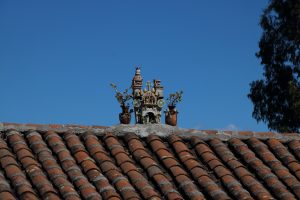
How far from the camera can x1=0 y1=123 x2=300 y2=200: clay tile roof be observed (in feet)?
30.7

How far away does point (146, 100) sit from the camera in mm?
12625

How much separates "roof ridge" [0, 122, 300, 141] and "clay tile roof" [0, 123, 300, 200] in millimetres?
15

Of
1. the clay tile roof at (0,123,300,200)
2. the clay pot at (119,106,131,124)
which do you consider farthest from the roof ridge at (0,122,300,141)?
the clay pot at (119,106,131,124)

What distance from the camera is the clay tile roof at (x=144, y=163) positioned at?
30.7ft

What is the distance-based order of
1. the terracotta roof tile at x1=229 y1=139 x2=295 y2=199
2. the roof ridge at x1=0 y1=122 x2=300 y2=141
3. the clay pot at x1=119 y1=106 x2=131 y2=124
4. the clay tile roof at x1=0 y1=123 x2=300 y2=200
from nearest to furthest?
the clay tile roof at x1=0 y1=123 x2=300 y2=200 → the terracotta roof tile at x1=229 y1=139 x2=295 y2=199 → the roof ridge at x1=0 y1=122 x2=300 y2=141 → the clay pot at x1=119 y1=106 x2=131 y2=124

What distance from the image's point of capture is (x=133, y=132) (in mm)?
11102

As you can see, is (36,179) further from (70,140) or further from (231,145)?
(231,145)

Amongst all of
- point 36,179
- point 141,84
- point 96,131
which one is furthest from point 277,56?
point 36,179

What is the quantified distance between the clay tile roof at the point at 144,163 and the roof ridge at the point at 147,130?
15 mm

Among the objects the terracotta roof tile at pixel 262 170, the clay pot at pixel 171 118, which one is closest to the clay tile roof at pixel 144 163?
the terracotta roof tile at pixel 262 170

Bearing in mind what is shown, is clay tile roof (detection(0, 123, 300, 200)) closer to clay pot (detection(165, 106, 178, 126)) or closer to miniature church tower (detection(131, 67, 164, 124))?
clay pot (detection(165, 106, 178, 126))

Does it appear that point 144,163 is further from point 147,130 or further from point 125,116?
point 125,116

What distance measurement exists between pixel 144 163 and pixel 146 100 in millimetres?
2562

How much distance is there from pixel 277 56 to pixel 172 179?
20.7 m
